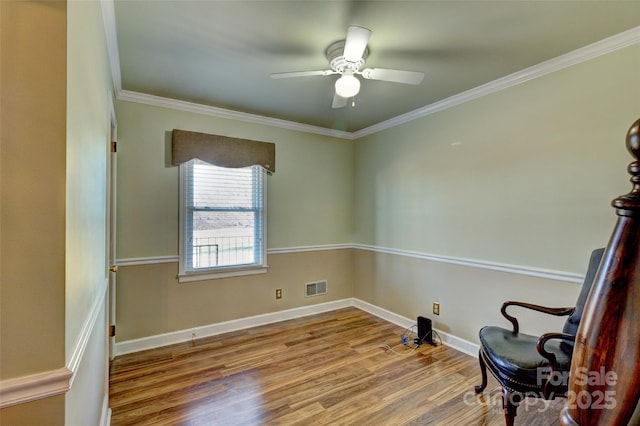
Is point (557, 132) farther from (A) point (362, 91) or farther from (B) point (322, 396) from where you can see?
(B) point (322, 396)

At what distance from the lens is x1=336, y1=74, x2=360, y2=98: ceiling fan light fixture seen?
206 centimetres

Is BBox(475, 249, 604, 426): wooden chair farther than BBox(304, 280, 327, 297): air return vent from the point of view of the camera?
No

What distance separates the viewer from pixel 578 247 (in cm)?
220

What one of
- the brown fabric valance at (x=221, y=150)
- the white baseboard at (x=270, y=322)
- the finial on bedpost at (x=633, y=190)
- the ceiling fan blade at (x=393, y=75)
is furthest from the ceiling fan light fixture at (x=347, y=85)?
the white baseboard at (x=270, y=322)

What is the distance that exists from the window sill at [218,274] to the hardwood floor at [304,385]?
658mm

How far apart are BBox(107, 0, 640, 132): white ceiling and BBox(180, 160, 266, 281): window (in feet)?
2.98

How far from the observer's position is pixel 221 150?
332cm

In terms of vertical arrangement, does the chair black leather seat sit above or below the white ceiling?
below

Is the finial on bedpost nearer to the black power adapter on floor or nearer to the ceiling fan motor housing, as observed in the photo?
the ceiling fan motor housing

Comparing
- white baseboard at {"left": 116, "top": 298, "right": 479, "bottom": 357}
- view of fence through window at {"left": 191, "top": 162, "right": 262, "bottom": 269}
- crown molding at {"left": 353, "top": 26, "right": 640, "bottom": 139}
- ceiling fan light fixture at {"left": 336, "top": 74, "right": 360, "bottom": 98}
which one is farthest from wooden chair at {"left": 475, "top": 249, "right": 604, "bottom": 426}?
view of fence through window at {"left": 191, "top": 162, "right": 262, "bottom": 269}

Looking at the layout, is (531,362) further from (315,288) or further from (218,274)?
(218,274)

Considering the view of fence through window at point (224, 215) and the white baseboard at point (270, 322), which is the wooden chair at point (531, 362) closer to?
the white baseboard at point (270, 322)

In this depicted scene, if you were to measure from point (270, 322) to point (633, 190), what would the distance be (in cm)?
365

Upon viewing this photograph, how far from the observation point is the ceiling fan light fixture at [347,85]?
2.06 metres
